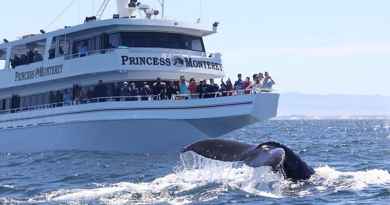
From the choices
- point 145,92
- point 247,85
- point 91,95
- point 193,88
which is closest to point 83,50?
point 91,95

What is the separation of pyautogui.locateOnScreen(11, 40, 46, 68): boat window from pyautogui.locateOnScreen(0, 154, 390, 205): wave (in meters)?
17.8

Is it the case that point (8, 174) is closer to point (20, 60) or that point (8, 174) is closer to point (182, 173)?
point (182, 173)

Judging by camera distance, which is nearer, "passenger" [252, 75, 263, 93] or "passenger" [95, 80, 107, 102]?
"passenger" [252, 75, 263, 93]

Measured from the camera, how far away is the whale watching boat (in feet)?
91.7

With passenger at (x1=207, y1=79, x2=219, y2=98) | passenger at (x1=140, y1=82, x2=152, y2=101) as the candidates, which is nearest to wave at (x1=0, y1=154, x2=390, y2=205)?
passenger at (x1=207, y1=79, x2=219, y2=98)

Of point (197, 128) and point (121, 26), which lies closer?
point (197, 128)

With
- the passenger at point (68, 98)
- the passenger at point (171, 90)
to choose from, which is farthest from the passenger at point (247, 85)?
the passenger at point (68, 98)

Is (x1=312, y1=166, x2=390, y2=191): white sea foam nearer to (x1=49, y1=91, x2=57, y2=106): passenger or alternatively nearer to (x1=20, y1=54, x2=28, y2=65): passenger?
(x1=49, y1=91, x2=57, y2=106): passenger

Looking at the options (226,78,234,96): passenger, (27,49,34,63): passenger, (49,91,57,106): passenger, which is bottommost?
(49,91,57,106): passenger

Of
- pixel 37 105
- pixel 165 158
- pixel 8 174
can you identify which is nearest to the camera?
pixel 8 174

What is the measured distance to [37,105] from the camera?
3447 centimetres

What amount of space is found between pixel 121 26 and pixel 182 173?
40.4 feet

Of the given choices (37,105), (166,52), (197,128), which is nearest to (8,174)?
(197,128)

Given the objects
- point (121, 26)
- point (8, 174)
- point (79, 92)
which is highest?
point (121, 26)
